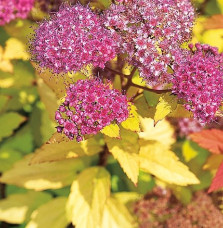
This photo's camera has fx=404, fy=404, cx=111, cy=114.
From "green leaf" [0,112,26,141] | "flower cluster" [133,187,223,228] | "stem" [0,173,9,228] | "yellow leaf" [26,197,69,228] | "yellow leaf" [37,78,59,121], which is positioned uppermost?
"yellow leaf" [37,78,59,121]

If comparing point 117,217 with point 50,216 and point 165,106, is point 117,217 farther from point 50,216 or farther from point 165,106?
point 165,106

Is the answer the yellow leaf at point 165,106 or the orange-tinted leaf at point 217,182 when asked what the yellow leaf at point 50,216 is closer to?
the orange-tinted leaf at point 217,182

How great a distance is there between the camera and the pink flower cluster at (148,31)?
1128 mm

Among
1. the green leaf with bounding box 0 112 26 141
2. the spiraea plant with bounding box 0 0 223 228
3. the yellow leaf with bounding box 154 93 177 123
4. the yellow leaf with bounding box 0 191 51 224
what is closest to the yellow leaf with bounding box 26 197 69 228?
the spiraea plant with bounding box 0 0 223 228

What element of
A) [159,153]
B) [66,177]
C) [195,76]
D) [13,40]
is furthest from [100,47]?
[13,40]

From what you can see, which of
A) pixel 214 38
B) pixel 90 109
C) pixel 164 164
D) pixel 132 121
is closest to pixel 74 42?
pixel 90 109

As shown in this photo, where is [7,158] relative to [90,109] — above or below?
below

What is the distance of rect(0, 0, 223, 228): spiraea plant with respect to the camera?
43.7 inches

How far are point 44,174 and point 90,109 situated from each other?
82 cm

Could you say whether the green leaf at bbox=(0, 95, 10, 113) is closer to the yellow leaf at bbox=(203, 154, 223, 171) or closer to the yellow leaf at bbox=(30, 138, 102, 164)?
the yellow leaf at bbox=(30, 138, 102, 164)

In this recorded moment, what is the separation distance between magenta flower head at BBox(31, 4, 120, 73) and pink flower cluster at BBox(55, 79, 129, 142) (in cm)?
7

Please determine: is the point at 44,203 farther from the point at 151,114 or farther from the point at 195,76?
the point at 195,76

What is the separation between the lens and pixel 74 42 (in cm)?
111

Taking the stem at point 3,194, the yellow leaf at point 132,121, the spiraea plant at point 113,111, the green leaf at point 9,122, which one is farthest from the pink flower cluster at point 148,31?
the stem at point 3,194
